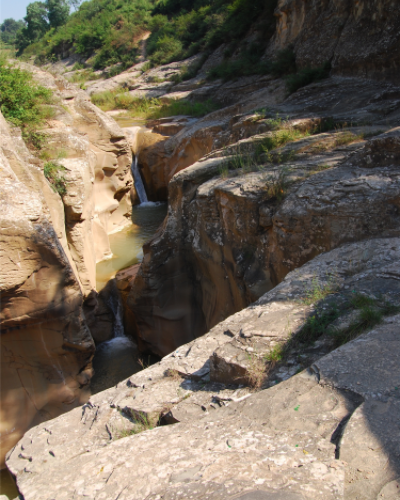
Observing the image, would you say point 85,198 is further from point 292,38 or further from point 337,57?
point 292,38

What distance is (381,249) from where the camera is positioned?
3.50 metres

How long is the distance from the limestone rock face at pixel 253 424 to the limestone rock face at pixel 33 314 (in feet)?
7.71

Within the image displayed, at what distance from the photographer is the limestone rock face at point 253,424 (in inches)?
63.9

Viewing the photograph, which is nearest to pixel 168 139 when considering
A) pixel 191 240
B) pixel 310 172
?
pixel 191 240

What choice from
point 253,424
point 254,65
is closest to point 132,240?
point 254,65

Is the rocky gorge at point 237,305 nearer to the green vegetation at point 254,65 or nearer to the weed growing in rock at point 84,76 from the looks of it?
the green vegetation at point 254,65

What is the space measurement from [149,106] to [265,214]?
47.1 feet

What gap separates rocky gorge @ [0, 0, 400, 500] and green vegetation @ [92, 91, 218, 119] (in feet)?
12.8

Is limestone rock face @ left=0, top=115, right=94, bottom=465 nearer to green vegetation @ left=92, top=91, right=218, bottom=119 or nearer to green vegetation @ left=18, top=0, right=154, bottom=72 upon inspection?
green vegetation @ left=92, top=91, right=218, bottom=119

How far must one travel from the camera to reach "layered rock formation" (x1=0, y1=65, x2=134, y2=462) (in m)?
4.84

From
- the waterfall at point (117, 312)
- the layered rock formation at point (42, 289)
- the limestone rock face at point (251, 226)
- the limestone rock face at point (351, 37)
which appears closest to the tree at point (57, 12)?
the limestone rock face at point (351, 37)

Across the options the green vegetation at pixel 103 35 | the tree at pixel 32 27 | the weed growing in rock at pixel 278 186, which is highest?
the tree at pixel 32 27

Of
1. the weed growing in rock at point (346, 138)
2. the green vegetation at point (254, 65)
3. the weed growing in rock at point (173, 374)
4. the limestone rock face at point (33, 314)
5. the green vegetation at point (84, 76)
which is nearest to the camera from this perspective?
the weed growing in rock at point (173, 374)

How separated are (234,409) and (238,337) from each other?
680 millimetres
